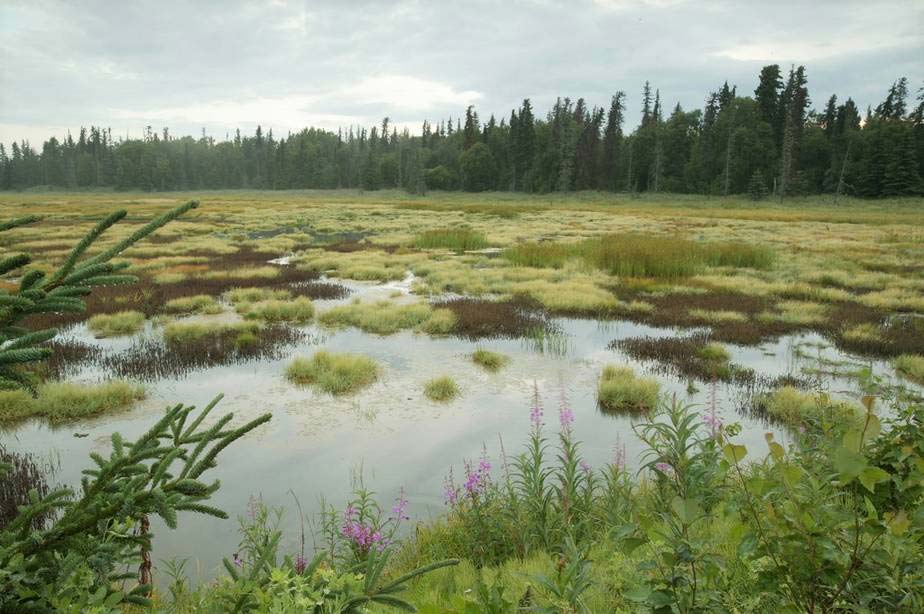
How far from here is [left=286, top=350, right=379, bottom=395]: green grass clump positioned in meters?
10.8

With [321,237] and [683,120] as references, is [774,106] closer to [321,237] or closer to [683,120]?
[683,120]

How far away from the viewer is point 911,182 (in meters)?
73.5

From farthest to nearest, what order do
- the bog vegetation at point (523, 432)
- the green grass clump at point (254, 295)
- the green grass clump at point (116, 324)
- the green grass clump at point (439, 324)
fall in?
the green grass clump at point (254, 295) → the green grass clump at point (439, 324) → the green grass clump at point (116, 324) → the bog vegetation at point (523, 432)

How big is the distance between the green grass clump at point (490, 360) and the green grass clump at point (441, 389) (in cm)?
156

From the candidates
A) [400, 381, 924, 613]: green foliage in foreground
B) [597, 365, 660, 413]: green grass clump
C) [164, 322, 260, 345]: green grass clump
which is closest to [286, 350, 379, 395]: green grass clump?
[164, 322, 260, 345]: green grass clump

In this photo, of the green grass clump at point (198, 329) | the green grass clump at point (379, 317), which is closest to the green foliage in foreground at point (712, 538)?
the green grass clump at point (379, 317)

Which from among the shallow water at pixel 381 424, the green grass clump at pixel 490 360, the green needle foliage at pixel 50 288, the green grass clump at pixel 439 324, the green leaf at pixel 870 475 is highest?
the green needle foliage at pixel 50 288

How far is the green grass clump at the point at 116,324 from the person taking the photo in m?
14.8

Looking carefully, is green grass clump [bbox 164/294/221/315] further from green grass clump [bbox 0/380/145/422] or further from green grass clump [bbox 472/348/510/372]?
green grass clump [bbox 472/348/510/372]

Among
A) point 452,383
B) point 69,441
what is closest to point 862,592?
point 452,383

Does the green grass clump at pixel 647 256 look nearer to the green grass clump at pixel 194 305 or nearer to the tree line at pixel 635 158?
the green grass clump at pixel 194 305

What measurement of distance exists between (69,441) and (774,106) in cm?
10356

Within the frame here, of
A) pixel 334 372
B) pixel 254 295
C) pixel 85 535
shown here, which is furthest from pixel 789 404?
pixel 254 295

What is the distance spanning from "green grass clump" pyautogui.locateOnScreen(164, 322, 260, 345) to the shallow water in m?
1.14
